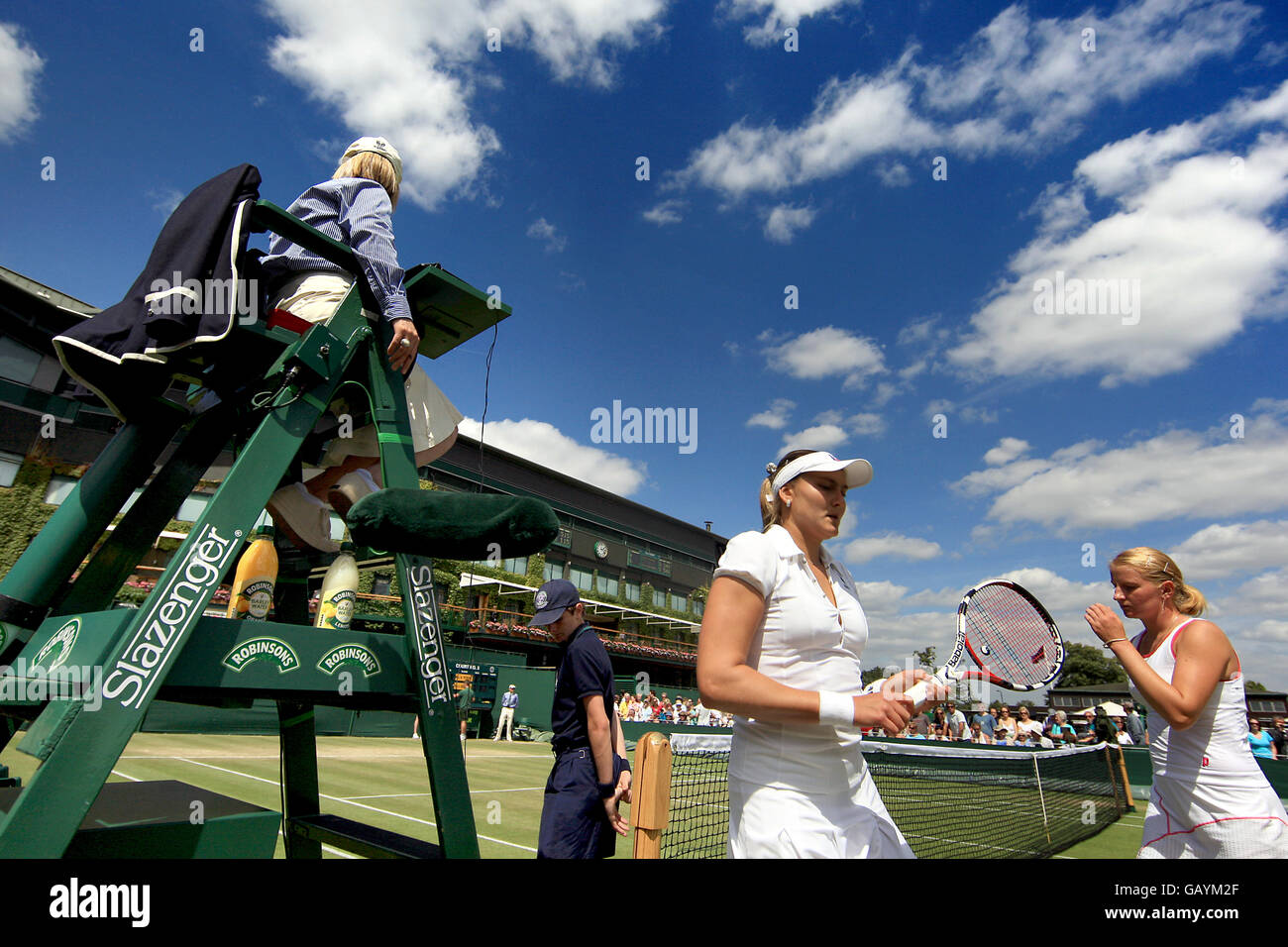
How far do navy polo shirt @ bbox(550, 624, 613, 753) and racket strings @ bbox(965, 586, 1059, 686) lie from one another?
188 cm

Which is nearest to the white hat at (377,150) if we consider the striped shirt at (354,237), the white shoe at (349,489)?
the striped shirt at (354,237)

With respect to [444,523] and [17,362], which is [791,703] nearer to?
[444,523]

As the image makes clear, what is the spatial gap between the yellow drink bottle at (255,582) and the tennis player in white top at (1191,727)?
145 inches

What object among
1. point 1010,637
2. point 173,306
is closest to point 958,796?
point 1010,637

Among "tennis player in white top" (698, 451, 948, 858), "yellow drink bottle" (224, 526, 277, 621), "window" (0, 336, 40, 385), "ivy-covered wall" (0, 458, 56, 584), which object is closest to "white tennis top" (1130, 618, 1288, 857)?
"tennis player in white top" (698, 451, 948, 858)

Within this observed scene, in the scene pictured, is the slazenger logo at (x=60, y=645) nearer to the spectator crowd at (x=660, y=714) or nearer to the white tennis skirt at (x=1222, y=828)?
the white tennis skirt at (x=1222, y=828)

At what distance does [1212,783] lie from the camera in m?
3.06

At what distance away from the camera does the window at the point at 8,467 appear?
2281 cm

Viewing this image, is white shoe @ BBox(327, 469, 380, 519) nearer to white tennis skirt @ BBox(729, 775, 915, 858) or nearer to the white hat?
the white hat

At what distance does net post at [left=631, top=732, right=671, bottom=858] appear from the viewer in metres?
3.25

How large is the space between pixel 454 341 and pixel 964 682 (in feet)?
8.37
